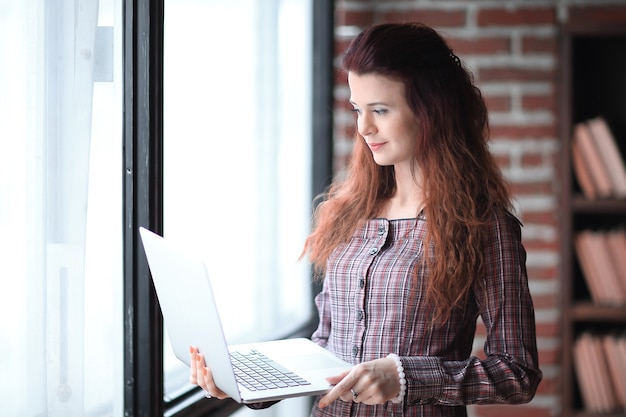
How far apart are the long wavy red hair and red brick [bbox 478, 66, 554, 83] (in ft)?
3.69

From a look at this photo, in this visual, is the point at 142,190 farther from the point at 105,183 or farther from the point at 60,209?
A: the point at 60,209

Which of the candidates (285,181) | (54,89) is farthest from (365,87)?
(285,181)

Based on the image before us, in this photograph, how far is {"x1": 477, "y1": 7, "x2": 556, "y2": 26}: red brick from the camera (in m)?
2.41

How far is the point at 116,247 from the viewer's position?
130cm

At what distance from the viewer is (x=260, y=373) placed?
1160 mm

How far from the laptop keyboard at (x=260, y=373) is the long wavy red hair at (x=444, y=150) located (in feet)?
0.88

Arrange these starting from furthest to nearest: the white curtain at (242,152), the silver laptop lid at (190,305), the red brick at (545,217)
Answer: the red brick at (545,217) < the white curtain at (242,152) < the silver laptop lid at (190,305)

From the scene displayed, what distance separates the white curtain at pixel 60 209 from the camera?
1.05m

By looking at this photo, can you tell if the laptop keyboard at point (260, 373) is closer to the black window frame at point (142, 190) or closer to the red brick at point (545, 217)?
the black window frame at point (142, 190)

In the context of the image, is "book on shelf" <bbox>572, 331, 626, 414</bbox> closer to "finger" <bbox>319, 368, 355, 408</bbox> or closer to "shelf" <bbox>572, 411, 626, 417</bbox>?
"shelf" <bbox>572, 411, 626, 417</bbox>

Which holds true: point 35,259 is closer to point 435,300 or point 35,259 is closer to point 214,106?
point 435,300

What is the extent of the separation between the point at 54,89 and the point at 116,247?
0.99 ft

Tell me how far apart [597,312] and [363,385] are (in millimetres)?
1507

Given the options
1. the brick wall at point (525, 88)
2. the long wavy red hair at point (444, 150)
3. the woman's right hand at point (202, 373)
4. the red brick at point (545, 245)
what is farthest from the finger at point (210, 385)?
the red brick at point (545, 245)
